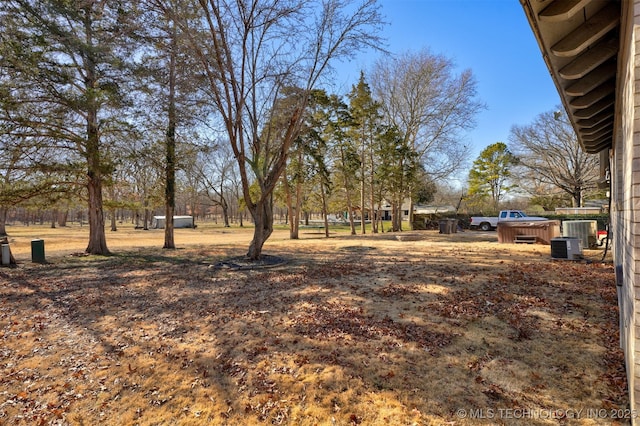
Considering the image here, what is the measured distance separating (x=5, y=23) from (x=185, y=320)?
423 inches

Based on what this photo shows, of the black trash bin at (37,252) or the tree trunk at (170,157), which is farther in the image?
the tree trunk at (170,157)

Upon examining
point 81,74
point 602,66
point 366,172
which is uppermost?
point 81,74

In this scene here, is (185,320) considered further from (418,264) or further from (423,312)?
(418,264)

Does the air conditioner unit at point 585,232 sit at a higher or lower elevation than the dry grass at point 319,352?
higher

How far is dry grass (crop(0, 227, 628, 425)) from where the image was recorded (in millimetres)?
2906

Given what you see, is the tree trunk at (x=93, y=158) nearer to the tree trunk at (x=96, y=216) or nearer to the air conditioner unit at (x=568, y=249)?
the tree trunk at (x=96, y=216)

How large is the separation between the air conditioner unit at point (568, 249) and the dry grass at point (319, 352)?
1.80m

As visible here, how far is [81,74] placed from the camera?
11.4 meters

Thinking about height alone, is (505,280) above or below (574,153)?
below

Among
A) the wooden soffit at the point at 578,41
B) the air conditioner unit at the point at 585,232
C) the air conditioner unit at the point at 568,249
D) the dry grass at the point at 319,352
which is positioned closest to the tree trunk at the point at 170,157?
the dry grass at the point at 319,352

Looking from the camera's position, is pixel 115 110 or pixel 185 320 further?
pixel 115 110

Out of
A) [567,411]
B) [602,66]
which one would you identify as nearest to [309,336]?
[567,411]

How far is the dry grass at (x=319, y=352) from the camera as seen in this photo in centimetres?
291

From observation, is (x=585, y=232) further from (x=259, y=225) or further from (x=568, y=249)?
(x=259, y=225)
